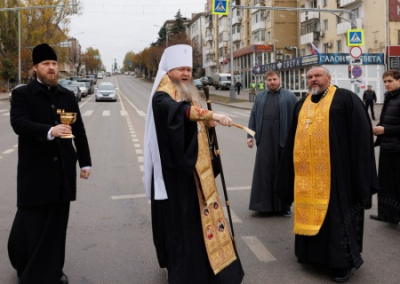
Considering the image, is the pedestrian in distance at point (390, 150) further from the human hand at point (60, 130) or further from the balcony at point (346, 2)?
the balcony at point (346, 2)

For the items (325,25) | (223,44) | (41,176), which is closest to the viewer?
(41,176)

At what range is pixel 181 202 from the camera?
12.9 ft

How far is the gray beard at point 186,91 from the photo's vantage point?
404 cm

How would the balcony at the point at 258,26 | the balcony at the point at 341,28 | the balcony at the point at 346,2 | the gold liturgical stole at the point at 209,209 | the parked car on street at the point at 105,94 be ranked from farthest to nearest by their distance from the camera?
the balcony at the point at 258,26 < the balcony at the point at 341,28 < the balcony at the point at 346,2 < the parked car on street at the point at 105,94 < the gold liturgical stole at the point at 209,209

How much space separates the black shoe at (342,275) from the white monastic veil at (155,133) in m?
1.71

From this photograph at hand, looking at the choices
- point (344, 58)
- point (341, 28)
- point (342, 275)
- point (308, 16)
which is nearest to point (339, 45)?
point (341, 28)

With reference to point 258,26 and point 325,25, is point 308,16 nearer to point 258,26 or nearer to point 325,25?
point 325,25

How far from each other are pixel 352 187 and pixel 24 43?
55.0 metres

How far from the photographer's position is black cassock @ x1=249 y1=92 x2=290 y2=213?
6.59 metres

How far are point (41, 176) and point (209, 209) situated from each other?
134 centimetres

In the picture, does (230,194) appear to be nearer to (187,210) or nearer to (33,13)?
(187,210)

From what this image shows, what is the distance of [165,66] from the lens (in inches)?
163

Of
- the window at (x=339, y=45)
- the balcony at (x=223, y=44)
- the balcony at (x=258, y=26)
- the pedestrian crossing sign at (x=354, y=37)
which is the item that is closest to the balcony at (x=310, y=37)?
the window at (x=339, y=45)

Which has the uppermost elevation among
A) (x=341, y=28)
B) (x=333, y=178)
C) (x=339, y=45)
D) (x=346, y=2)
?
(x=346, y=2)
